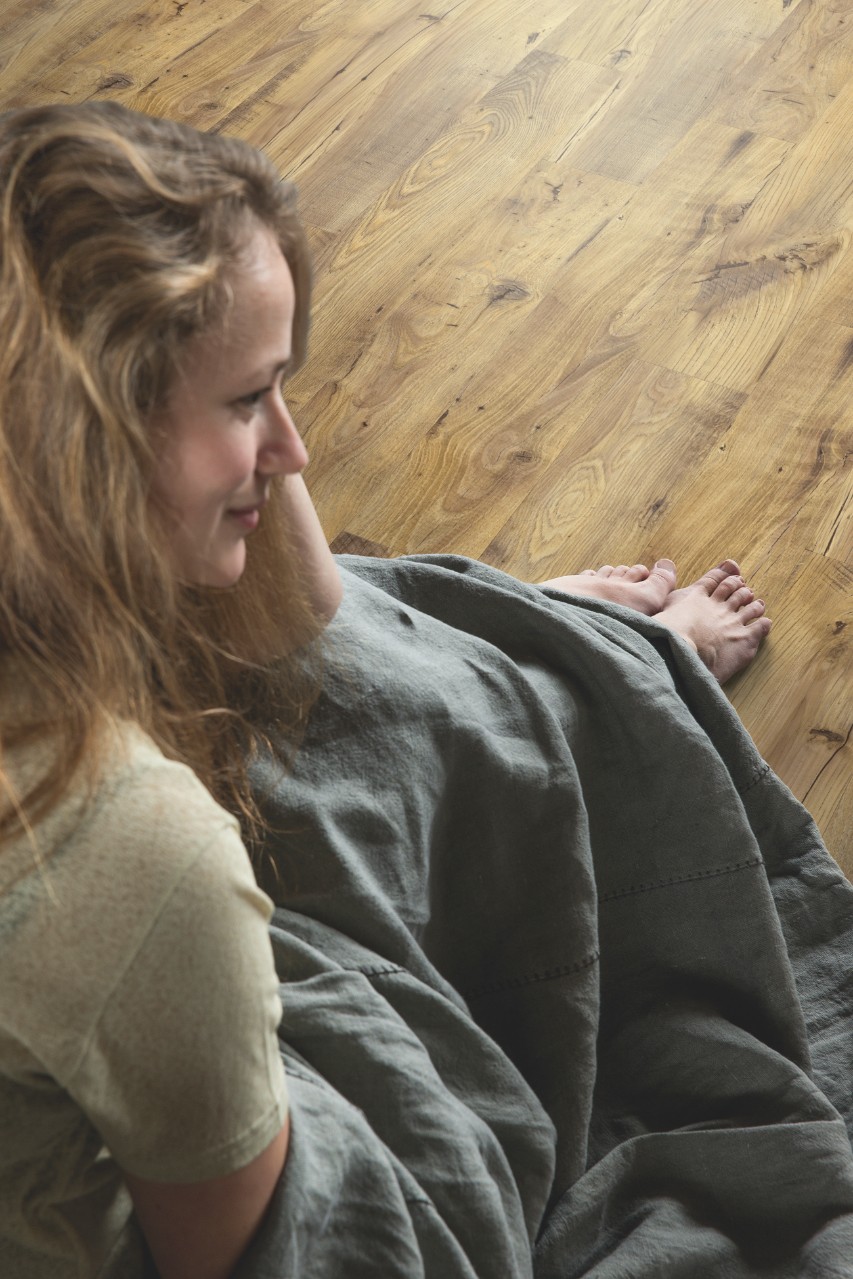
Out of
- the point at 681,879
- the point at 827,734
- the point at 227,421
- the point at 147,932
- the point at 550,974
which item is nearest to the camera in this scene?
the point at 147,932

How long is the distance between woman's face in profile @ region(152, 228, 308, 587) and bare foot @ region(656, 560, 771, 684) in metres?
0.79

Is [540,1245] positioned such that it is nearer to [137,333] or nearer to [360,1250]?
[360,1250]

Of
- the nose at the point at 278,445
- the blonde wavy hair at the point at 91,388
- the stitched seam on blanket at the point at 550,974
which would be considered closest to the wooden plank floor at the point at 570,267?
the stitched seam on blanket at the point at 550,974

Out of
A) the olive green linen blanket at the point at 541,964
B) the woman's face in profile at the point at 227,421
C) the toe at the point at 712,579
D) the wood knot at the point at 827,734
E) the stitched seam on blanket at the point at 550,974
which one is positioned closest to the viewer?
the woman's face in profile at the point at 227,421

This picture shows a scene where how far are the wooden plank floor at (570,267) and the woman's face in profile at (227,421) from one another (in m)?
0.84

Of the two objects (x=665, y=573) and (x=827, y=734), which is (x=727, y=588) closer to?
(x=665, y=573)

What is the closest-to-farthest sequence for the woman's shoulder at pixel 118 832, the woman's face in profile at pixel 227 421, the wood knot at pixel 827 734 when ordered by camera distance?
the woman's shoulder at pixel 118 832
the woman's face in profile at pixel 227 421
the wood knot at pixel 827 734

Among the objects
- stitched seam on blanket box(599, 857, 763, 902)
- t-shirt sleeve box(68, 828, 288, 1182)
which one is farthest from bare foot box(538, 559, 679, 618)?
t-shirt sleeve box(68, 828, 288, 1182)

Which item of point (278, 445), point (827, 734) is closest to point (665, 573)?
point (827, 734)

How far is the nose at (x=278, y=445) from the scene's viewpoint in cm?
79

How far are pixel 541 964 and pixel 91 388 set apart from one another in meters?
0.64

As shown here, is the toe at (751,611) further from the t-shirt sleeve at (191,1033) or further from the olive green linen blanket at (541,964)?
the t-shirt sleeve at (191,1033)

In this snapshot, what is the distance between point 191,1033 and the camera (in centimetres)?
62

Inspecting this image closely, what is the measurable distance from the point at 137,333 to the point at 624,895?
74cm
